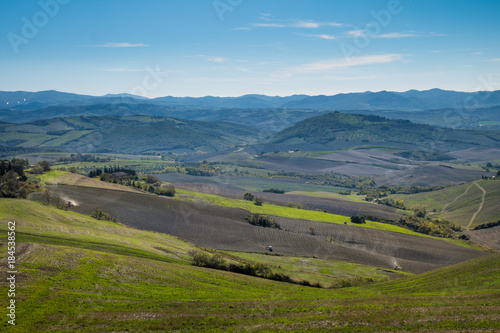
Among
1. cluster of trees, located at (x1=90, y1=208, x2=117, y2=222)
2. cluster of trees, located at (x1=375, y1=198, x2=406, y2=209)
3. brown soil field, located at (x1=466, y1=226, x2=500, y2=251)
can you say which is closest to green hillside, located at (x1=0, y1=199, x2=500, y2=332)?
cluster of trees, located at (x1=90, y1=208, x2=117, y2=222)

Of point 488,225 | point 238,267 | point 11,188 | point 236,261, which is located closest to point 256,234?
point 236,261

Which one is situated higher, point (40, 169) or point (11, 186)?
point (11, 186)

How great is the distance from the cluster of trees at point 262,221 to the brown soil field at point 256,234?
203 cm

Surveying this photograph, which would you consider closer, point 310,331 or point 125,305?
point 310,331

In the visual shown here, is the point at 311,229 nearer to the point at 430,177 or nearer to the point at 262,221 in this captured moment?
the point at 262,221

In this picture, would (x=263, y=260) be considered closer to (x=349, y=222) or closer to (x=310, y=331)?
(x=310, y=331)

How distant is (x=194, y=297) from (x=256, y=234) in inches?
1819

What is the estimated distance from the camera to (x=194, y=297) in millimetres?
34562

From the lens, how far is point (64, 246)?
140 ft

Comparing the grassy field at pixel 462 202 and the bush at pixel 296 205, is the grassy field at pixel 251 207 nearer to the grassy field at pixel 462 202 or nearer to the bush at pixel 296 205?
the bush at pixel 296 205

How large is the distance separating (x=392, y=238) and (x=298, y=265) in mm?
34382

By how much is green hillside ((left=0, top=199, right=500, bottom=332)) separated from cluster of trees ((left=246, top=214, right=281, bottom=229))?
4090 cm

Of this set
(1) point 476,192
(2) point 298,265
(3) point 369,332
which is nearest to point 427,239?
(2) point 298,265

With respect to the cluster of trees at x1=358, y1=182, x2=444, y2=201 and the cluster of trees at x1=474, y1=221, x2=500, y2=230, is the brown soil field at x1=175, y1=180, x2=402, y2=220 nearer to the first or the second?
the cluster of trees at x1=474, y1=221, x2=500, y2=230
